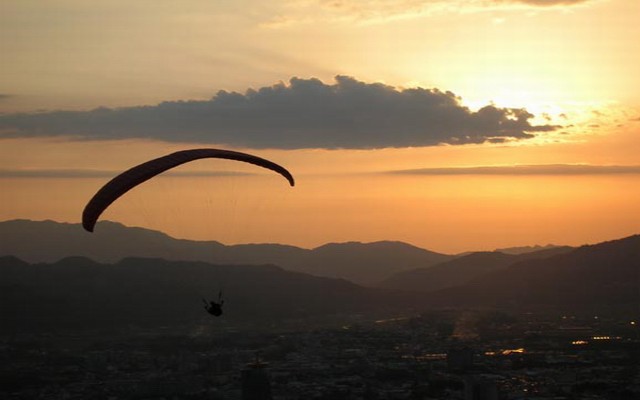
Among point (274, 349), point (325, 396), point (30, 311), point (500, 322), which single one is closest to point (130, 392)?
point (325, 396)

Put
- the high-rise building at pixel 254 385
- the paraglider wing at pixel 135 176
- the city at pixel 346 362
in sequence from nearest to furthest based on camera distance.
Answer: the paraglider wing at pixel 135 176, the high-rise building at pixel 254 385, the city at pixel 346 362

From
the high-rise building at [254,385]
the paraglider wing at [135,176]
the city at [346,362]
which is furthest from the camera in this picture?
the city at [346,362]

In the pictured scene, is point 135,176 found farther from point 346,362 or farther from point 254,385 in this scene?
point 346,362

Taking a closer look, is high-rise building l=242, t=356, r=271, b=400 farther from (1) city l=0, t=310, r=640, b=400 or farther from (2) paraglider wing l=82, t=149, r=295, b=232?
(2) paraglider wing l=82, t=149, r=295, b=232

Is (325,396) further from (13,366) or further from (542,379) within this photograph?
(13,366)

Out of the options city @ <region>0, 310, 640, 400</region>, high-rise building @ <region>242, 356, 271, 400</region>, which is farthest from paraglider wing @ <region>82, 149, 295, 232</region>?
high-rise building @ <region>242, 356, 271, 400</region>

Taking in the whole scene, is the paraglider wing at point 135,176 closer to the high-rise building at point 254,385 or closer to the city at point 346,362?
the city at point 346,362

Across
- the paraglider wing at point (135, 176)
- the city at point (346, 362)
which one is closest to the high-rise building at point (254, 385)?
the city at point (346, 362)

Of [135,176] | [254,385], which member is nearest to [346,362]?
[254,385]
